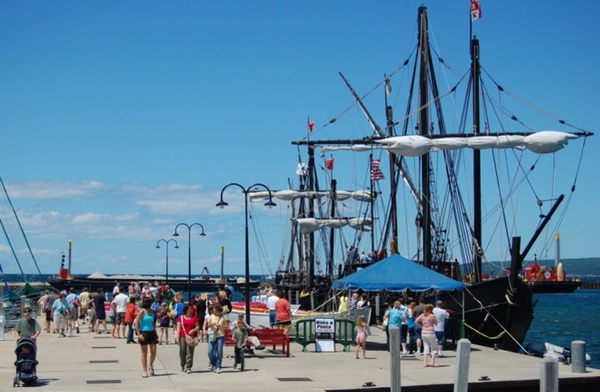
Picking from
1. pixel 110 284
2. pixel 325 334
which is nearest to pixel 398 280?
pixel 325 334

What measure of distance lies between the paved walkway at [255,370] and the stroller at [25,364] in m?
0.25

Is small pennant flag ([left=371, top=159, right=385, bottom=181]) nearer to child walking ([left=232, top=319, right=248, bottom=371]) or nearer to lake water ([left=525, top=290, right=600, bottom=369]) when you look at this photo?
lake water ([left=525, top=290, right=600, bottom=369])

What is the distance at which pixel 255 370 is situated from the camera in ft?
73.2

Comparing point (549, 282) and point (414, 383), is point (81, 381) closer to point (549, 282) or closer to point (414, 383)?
point (414, 383)

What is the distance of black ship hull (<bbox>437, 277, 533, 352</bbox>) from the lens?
32562 mm

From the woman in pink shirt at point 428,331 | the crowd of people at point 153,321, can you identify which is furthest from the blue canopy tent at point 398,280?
the crowd of people at point 153,321

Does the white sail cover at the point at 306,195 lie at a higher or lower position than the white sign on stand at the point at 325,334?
higher

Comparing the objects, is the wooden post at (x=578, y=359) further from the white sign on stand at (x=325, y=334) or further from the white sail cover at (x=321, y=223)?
the white sail cover at (x=321, y=223)

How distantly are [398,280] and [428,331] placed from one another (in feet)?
13.0

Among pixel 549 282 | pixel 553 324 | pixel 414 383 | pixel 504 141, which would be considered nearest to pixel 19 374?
pixel 414 383

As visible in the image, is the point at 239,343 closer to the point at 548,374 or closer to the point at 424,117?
the point at 548,374

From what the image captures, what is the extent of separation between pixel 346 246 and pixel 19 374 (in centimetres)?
4890

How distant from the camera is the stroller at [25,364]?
62.0 ft

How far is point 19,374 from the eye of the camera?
62.0 feet
